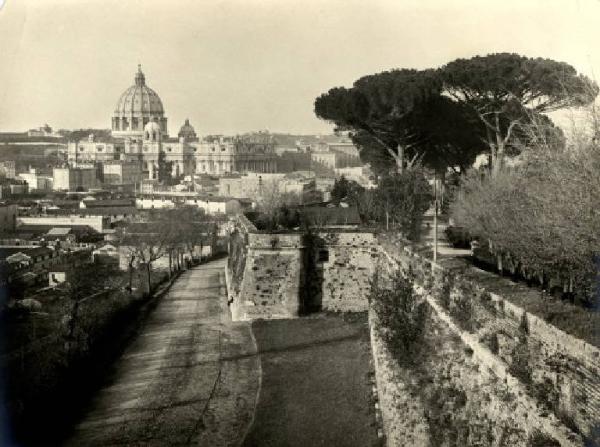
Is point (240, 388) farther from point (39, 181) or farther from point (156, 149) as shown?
point (156, 149)

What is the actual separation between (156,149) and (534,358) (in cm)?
10381

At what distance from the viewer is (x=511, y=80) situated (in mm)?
19703

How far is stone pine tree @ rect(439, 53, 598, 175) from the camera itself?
61.8ft

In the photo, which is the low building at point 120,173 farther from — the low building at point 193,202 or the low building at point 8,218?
the low building at point 8,218

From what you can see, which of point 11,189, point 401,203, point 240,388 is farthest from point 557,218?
point 11,189

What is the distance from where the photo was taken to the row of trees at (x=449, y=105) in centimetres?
1952

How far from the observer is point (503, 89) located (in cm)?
2027

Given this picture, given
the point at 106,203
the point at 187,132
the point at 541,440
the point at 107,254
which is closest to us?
the point at 541,440

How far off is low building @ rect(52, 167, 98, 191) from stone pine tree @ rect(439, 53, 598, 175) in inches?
2682

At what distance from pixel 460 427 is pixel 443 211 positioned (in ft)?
66.3

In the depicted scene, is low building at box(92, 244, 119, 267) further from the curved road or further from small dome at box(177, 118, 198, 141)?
small dome at box(177, 118, 198, 141)

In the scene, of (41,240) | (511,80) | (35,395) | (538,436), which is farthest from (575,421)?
(41,240)

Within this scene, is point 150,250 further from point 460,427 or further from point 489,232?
point 460,427

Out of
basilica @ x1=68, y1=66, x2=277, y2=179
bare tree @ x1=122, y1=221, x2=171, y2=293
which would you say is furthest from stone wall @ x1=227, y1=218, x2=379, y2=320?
basilica @ x1=68, y1=66, x2=277, y2=179
